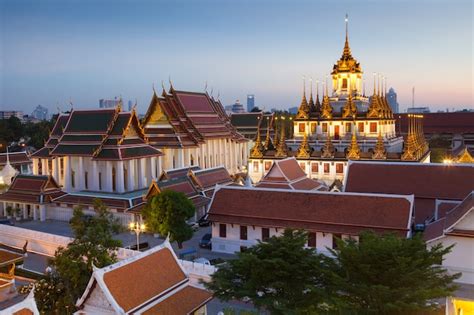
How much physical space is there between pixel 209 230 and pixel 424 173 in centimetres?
1305

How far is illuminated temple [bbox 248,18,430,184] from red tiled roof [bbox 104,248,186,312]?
24592 mm

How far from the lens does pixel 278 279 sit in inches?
516

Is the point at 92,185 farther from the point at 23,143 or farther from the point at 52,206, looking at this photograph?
the point at 23,143

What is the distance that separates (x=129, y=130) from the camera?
113ft

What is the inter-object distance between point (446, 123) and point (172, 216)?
190 feet

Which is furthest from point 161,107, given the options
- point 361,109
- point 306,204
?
point 306,204

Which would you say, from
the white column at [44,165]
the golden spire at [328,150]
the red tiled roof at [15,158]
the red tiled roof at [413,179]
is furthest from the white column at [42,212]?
the golden spire at [328,150]

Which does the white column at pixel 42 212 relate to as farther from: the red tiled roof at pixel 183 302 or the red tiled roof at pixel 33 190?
the red tiled roof at pixel 183 302

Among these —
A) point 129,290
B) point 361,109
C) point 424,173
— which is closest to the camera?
point 129,290

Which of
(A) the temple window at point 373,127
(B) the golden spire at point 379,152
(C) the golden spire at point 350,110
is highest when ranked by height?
(C) the golden spire at point 350,110

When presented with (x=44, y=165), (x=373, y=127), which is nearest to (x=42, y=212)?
(x=44, y=165)

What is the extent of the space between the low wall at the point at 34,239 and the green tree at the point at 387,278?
15571 millimetres

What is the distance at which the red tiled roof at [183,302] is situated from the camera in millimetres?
13062

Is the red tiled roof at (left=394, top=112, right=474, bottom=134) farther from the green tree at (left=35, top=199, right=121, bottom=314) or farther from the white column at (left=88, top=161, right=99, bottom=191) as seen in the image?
the green tree at (left=35, top=199, right=121, bottom=314)
